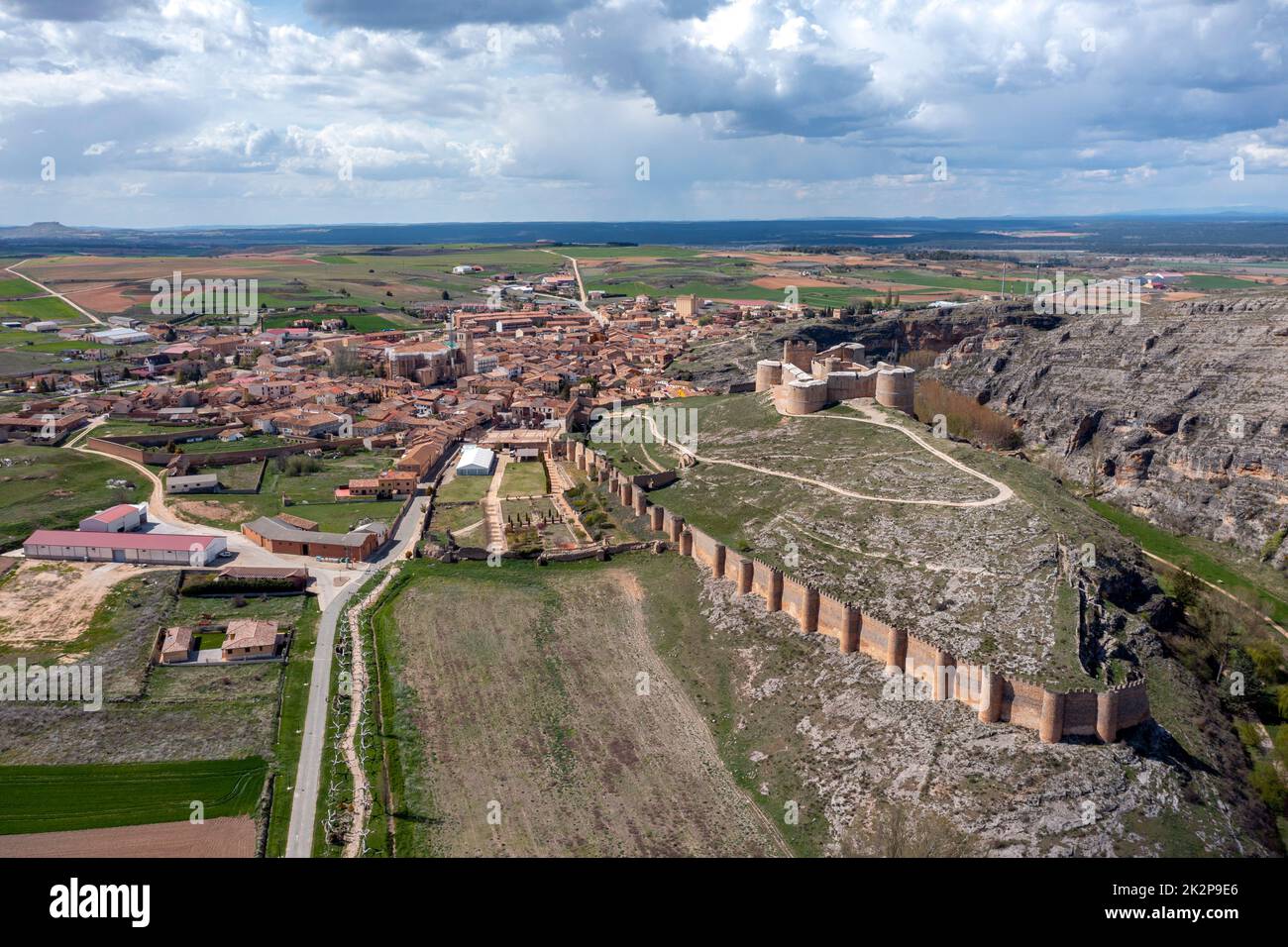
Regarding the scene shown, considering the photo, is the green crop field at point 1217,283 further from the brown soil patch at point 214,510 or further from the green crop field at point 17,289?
the green crop field at point 17,289

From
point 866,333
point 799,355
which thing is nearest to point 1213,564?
point 799,355

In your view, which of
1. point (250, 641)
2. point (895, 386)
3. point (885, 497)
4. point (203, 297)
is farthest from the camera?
point (203, 297)

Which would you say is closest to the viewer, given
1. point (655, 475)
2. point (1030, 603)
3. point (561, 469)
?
point (1030, 603)

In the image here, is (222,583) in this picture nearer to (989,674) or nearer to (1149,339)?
(989,674)

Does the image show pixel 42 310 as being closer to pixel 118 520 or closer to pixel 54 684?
pixel 118 520
